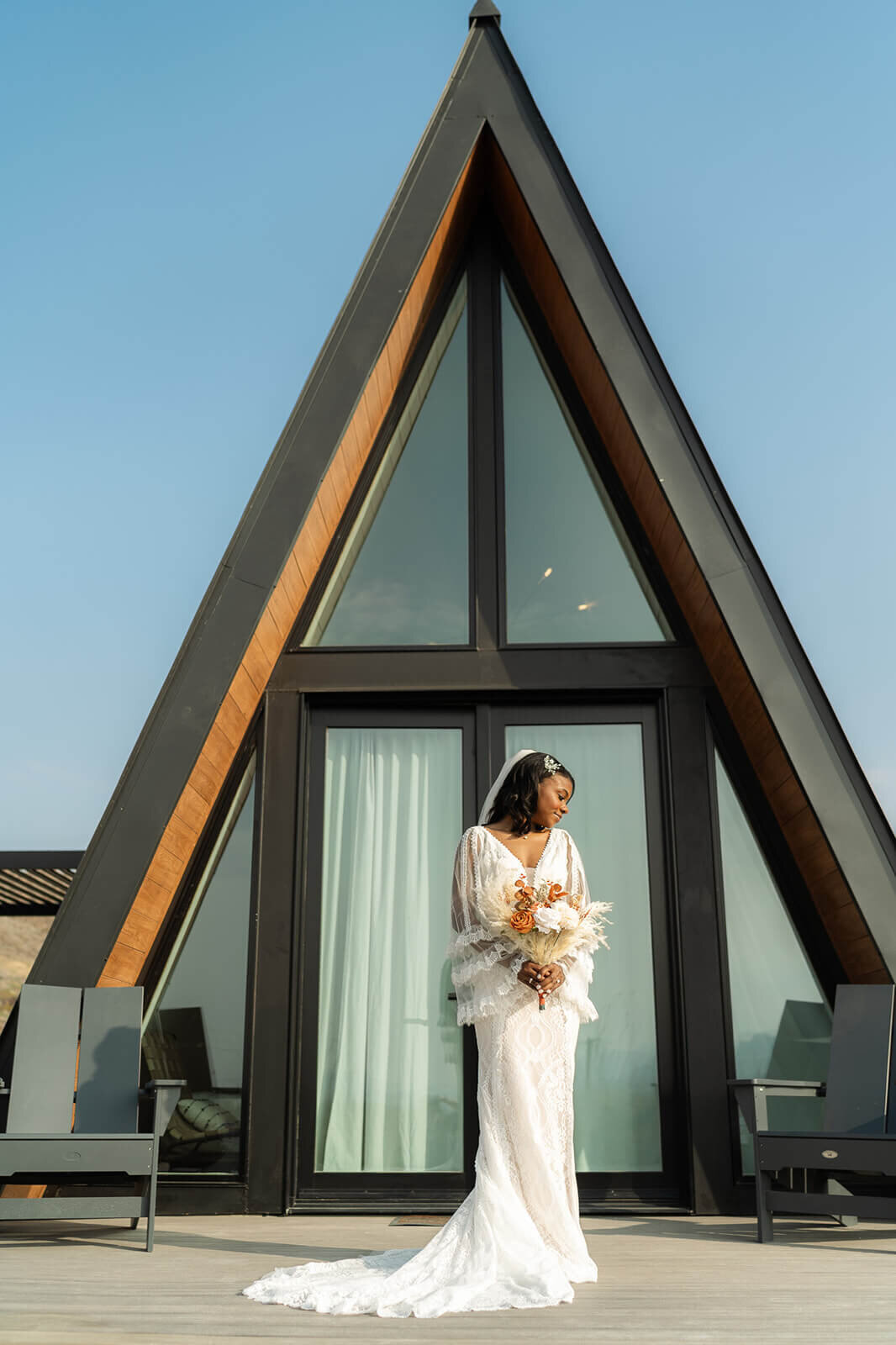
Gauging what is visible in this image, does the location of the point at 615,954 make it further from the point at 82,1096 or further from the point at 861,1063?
the point at 82,1096

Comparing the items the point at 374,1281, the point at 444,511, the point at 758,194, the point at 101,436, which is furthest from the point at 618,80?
the point at 374,1281

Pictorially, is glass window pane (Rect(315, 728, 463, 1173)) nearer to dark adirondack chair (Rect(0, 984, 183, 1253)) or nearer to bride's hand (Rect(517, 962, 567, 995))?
dark adirondack chair (Rect(0, 984, 183, 1253))

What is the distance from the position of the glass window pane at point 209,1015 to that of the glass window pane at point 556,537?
2158 mm

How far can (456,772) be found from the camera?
607 centimetres

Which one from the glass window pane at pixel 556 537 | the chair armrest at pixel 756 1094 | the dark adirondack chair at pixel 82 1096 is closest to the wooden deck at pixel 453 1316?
the dark adirondack chair at pixel 82 1096

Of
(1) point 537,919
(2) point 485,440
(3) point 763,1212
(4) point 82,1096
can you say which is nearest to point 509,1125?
(1) point 537,919

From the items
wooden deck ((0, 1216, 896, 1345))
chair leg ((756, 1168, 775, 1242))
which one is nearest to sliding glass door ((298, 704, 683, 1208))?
wooden deck ((0, 1216, 896, 1345))

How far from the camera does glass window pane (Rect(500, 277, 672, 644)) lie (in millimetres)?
6293

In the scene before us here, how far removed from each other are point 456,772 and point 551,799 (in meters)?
2.04

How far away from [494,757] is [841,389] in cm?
601

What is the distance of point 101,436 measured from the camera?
36.5ft

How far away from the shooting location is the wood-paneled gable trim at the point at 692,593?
537cm

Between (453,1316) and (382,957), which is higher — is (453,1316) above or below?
below

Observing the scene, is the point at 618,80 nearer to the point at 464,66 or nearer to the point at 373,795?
the point at 464,66
